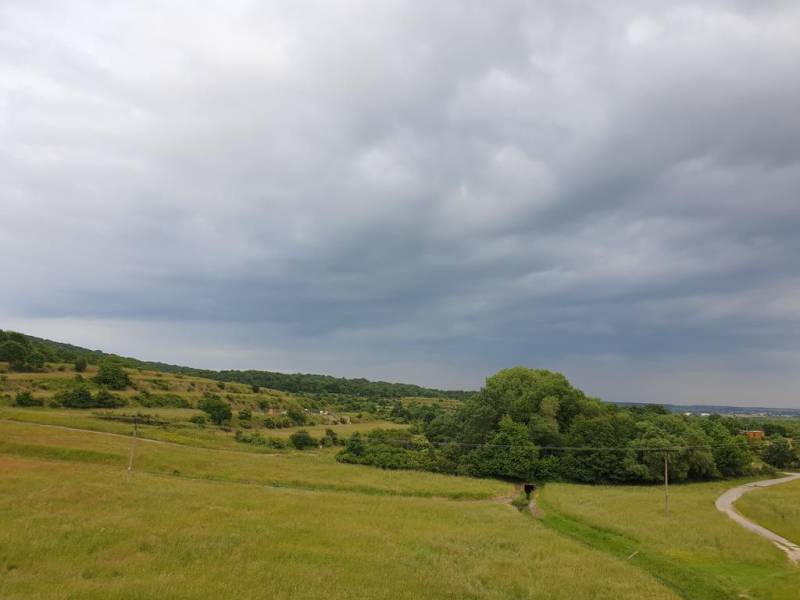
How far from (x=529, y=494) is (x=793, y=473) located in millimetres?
59149

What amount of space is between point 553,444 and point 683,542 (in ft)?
126

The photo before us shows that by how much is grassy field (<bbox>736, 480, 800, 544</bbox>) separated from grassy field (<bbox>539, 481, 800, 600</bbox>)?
299 centimetres

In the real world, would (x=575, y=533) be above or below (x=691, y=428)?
below

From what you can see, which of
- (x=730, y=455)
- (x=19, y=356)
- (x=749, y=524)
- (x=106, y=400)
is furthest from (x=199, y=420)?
(x=730, y=455)

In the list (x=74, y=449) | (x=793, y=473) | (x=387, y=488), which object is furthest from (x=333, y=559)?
(x=793, y=473)

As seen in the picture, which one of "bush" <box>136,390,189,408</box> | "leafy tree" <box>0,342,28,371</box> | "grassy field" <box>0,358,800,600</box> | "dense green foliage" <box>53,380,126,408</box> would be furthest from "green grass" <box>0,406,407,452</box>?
"leafy tree" <box>0,342,28,371</box>

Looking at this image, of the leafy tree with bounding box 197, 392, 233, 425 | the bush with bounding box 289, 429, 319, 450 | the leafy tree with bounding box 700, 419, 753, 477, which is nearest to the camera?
the leafy tree with bounding box 700, 419, 753, 477

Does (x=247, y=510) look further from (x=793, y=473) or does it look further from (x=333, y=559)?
(x=793, y=473)

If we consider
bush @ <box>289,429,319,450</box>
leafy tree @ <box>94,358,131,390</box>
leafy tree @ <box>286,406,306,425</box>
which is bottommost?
bush @ <box>289,429,319,450</box>

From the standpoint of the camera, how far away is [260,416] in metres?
94.6

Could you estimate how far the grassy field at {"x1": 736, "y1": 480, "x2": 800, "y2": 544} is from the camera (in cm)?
3828

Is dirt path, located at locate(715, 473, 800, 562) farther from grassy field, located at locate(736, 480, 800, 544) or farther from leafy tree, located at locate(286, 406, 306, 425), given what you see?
leafy tree, located at locate(286, 406, 306, 425)

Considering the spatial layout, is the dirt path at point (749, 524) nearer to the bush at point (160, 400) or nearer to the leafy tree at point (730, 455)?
the leafy tree at point (730, 455)

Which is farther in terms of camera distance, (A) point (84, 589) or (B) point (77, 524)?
(B) point (77, 524)
